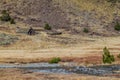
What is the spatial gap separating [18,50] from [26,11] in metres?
41.5

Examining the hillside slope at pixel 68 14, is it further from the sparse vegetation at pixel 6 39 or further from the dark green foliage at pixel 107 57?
the dark green foliage at pixel 107 57

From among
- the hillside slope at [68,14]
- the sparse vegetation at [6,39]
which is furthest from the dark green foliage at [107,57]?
the hillside slope at [68,14]

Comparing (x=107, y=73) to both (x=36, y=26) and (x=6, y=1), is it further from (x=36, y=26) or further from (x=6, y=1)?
(x=6, y=1)

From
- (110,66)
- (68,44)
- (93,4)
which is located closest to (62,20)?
(93,4)

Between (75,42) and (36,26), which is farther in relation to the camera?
(36,26)

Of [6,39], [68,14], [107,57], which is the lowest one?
[6,39]

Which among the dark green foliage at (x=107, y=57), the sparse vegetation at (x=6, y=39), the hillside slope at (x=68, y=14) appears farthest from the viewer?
the hillside slope at (x=68, y=14)

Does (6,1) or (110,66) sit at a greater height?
(6,1)

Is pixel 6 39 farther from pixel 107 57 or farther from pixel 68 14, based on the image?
pixel 68 14

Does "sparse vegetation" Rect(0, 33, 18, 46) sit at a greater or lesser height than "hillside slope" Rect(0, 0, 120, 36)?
lesser

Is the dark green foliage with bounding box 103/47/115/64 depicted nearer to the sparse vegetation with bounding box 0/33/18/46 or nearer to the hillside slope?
the sparse vegetation with bounding box 0/33/18/46

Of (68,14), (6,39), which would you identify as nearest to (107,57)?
(6,39)

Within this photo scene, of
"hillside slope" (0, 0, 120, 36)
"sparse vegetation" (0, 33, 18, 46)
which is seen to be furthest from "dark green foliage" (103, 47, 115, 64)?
"hillside slope" (0, 0, 120, 36)

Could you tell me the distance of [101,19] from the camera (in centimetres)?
11869
